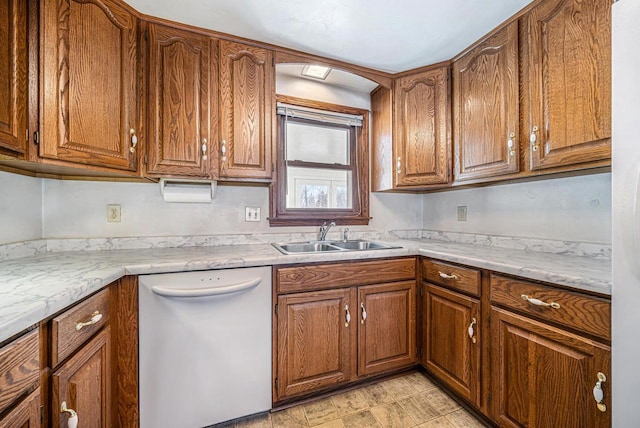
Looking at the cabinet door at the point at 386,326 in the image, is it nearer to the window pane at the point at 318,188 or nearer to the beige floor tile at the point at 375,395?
the beige floor tile at the point at 375,395

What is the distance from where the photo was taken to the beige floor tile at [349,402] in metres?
1.51

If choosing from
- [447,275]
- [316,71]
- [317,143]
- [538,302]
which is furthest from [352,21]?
[538,302]

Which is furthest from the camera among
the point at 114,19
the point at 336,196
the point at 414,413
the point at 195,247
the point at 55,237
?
the point at 336,196

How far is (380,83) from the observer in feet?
6.72

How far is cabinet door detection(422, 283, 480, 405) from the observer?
1404mm

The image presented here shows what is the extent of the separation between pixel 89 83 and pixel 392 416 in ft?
7.54

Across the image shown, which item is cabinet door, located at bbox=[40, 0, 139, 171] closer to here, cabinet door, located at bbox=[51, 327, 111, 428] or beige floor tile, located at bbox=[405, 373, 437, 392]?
cabinet door, located at bbox=[51, 327, 111, 428]

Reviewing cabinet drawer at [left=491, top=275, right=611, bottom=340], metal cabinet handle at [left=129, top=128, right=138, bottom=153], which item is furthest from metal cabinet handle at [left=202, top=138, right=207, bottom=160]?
cabinet drawer at [left=491, top=275, right=611, bottom=340]

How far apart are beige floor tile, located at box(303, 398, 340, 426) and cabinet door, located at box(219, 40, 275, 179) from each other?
1397 mm

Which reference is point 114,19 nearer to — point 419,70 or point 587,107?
point 419,70

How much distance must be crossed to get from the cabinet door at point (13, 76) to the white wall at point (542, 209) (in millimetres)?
2569

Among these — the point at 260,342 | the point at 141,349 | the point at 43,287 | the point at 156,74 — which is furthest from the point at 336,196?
the point at 43,287

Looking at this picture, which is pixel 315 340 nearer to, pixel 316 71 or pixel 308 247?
pixel 308 247

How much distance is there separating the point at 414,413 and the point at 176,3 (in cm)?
256
